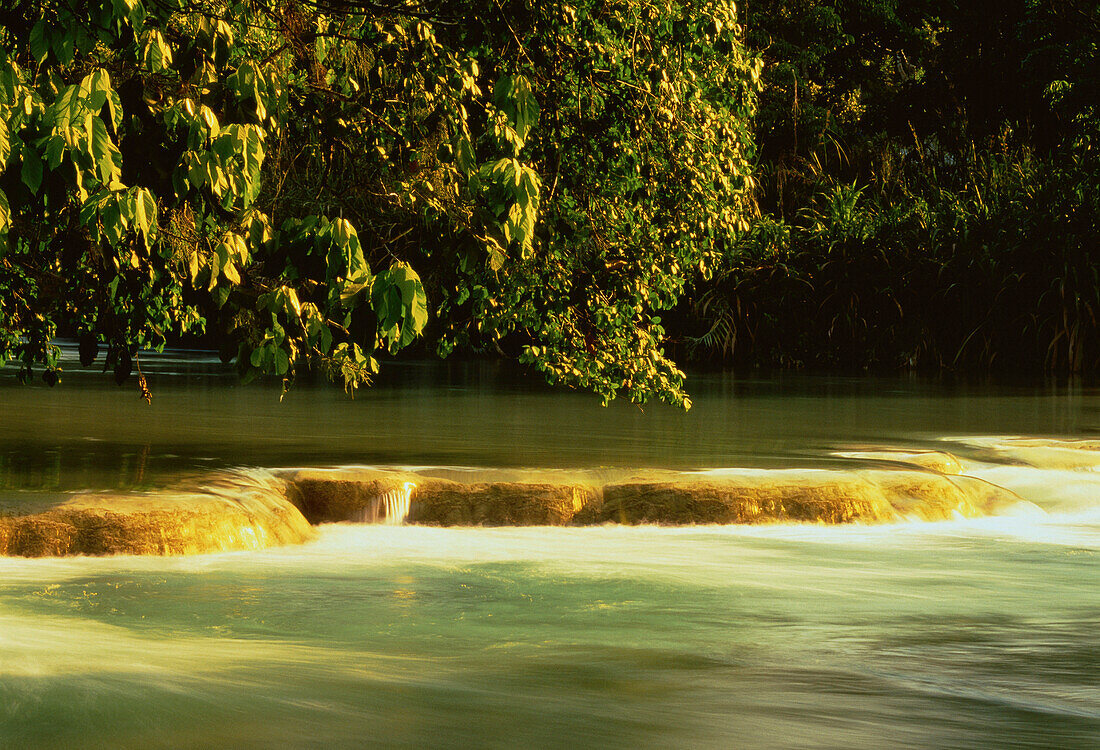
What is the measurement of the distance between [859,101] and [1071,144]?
37.3 feet

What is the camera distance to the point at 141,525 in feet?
28.8

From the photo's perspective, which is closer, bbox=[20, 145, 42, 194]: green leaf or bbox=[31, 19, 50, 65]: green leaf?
bbox=[20, 145, 42, 194]: green leaf

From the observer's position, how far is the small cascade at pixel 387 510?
10219 millimetres

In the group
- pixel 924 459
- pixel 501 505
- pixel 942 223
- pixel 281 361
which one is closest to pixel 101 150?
pixel 281 361

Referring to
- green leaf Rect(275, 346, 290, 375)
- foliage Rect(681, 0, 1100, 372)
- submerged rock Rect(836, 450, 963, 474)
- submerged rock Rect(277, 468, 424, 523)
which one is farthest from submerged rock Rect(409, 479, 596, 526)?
foliage Rect(681, 0, 1100, 372)

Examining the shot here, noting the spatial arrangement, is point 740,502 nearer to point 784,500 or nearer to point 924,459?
point 784,500

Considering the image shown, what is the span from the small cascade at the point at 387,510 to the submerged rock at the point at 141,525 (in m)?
0.79

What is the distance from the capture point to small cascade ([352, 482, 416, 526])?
10.2 m

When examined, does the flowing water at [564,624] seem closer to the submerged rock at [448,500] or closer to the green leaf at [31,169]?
the submerged rock at [448,500]

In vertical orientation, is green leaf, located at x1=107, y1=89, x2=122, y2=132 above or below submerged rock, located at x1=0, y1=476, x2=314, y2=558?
above

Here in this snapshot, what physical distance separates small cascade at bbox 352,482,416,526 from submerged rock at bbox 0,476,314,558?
794 millimetres

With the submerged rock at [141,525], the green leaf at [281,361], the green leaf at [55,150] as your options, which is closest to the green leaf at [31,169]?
the green leaf at [55,150]

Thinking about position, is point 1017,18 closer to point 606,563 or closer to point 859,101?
point 859,101

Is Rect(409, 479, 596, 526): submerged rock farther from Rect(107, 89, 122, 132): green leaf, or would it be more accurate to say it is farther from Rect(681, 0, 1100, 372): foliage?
Rect(681, 0, 1100, 372): foliage
